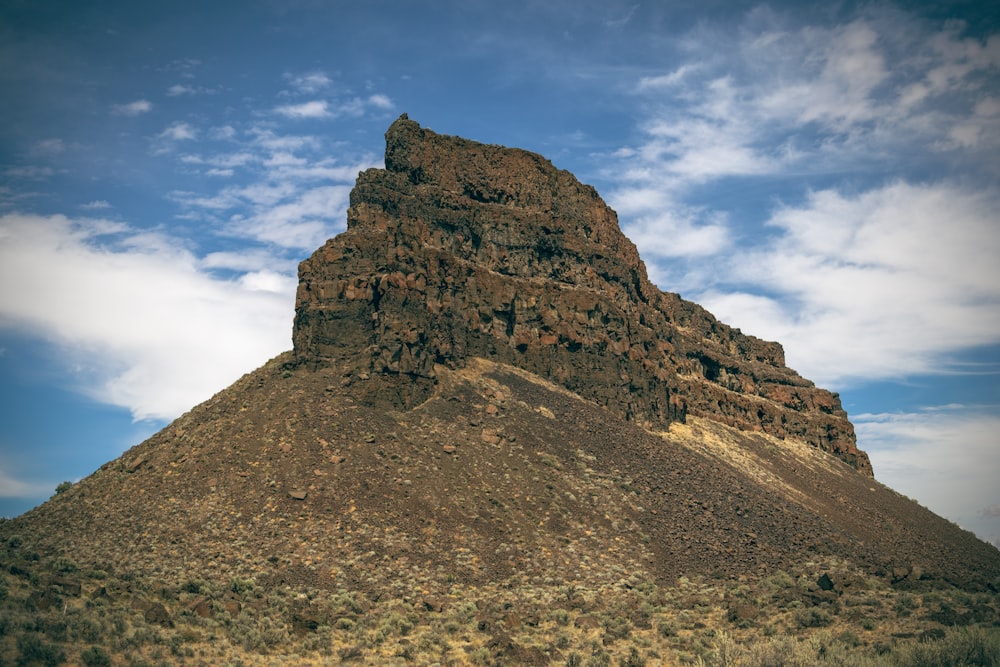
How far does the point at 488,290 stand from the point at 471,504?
21823 millimetres

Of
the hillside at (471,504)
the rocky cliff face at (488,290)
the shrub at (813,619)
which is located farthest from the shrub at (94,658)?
the rocky cliff face at (488,290)

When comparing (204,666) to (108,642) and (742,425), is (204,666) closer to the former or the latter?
(108,642)

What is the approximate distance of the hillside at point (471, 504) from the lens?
28078 mm

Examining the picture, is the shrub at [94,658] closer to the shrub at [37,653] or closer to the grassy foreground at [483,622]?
the grassy foreground at [483,622]

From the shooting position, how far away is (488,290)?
5794 cm

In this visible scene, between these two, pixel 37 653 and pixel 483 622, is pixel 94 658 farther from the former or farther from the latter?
pixel 483 622

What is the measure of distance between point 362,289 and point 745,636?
3200 centimetres

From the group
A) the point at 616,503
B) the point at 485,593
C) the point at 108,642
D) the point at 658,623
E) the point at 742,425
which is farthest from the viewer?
the point at 742,425

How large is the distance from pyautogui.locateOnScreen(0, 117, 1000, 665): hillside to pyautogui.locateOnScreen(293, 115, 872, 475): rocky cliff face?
21 cm

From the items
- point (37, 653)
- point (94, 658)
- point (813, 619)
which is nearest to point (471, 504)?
point (813, 619)

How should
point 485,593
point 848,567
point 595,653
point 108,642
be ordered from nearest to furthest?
point 108,642, point 595,653, point 485,593, point 848,567

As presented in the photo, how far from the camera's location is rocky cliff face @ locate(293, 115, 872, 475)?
160 feet

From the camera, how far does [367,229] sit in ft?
171

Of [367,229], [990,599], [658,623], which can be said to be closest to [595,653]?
[658,623]
